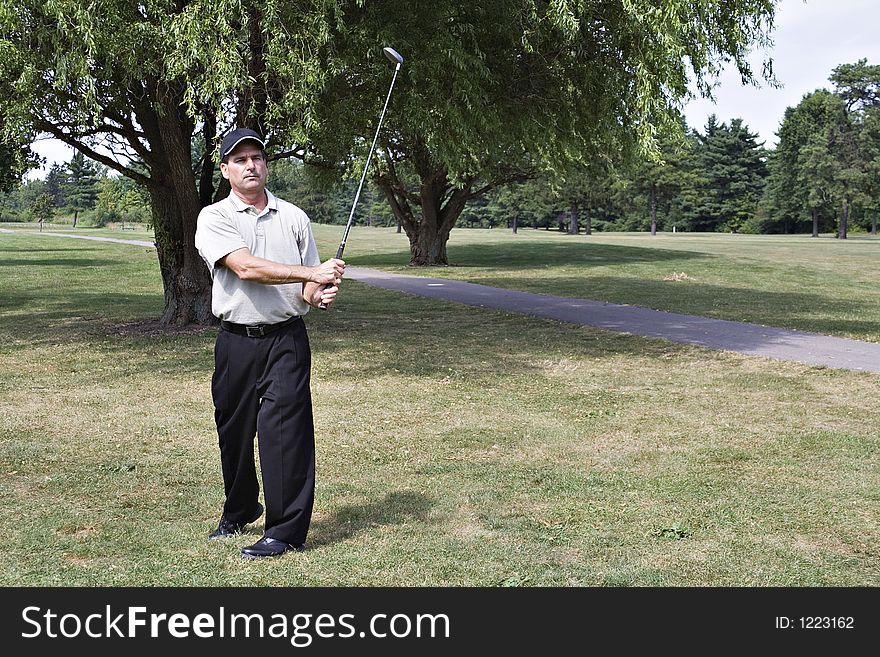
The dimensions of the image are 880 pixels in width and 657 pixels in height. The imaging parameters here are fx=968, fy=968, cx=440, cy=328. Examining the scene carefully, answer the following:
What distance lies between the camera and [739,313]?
1777 centimetres

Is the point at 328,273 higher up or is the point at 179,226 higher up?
the point at 179,226

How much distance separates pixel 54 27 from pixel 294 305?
8.07 metres

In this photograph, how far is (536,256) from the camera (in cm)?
3938

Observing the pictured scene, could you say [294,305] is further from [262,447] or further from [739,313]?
[739,313]

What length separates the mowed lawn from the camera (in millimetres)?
4797

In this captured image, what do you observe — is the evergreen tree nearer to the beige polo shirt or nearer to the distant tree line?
the distant tree line

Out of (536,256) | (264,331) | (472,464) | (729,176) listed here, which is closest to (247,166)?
(264,331)

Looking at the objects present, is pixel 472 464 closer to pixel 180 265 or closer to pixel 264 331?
pixel 264 331

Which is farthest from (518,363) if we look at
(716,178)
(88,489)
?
(716,178)

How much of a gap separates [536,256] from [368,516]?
3424 centimetres

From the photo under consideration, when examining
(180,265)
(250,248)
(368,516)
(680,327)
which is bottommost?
(368,516)

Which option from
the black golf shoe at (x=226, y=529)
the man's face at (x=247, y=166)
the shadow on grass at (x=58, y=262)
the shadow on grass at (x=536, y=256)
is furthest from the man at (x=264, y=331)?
the shadow on grass at (x=58, y=262)

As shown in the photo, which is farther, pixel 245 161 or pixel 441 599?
pixel 245 161

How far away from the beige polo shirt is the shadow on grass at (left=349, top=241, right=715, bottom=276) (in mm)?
25279
